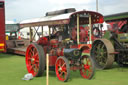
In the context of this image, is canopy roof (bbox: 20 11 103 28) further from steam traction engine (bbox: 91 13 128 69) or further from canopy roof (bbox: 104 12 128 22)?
canopy roof (bbox: 104 12 128 22)

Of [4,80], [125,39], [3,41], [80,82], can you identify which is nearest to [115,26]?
[125,39]

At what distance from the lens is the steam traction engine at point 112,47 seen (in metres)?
7.05

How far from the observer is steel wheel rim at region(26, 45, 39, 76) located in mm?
6031

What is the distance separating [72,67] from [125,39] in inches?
113

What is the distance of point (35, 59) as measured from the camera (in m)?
6.06

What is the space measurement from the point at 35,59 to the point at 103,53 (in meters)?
2.61

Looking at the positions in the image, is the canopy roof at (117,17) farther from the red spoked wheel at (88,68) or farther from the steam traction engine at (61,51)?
the red spoked wheel at (88,68)

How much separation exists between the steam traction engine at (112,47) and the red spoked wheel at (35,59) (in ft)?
7.80

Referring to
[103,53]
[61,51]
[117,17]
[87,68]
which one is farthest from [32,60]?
[117,17]

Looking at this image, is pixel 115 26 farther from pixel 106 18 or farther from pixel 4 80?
pixel 4 80

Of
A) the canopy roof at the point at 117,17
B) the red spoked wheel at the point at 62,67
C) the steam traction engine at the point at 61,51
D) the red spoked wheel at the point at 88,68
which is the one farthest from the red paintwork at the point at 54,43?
the canopy roof at the point at 117,17

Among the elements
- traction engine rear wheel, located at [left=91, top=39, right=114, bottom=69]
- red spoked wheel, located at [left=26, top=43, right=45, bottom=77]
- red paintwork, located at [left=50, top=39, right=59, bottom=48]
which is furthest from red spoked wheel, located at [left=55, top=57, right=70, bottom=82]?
traction engine rear wheel, located at [left=91, top=39, right=114, bottom=69]

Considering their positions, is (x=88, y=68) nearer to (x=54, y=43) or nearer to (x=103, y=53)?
(x=54, y=43)

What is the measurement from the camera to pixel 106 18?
852cm
